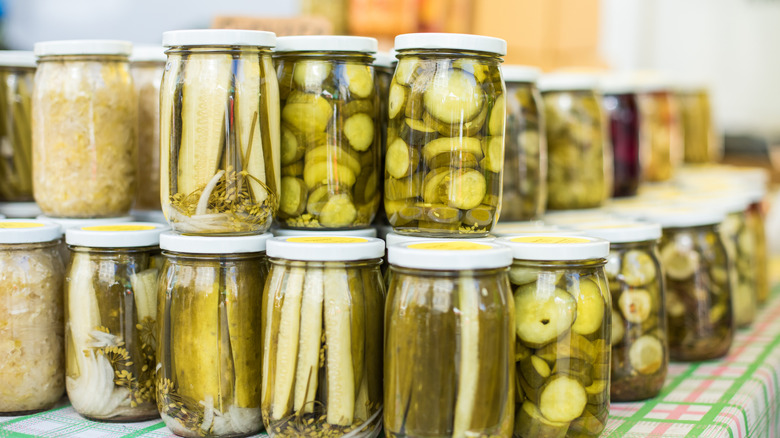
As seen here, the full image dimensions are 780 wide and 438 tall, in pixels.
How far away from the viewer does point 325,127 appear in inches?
43.8

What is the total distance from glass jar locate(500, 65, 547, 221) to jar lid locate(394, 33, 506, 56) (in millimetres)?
276

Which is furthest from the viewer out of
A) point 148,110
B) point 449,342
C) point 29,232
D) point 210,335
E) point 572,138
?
point 572,138

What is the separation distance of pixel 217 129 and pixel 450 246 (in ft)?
1.14

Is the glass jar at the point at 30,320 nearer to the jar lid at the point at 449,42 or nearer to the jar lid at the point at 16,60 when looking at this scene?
the jar lid at the point at 16,60

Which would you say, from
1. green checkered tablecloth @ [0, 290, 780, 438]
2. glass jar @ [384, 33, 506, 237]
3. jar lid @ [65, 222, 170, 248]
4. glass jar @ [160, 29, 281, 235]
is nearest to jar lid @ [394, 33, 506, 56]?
glass jar @ [384, 33, 506, 237]

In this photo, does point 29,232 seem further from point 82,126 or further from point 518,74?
point 518,74

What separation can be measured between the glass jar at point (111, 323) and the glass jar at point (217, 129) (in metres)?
0.10

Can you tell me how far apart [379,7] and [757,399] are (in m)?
1.77

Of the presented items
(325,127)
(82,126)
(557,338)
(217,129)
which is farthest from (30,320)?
(557,338)

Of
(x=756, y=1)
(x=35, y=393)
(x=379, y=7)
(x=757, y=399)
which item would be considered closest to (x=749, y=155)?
(x=756, y=1)

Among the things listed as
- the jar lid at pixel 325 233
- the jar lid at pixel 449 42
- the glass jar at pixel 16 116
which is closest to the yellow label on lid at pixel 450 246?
the jar lid at pixel 325 233

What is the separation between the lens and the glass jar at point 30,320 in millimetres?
1128

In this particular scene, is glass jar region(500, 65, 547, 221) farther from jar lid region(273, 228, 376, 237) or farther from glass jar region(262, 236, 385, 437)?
glass jar region(262, 236, 385, 437)

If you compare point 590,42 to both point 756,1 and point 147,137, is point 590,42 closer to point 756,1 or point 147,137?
point 756,1
